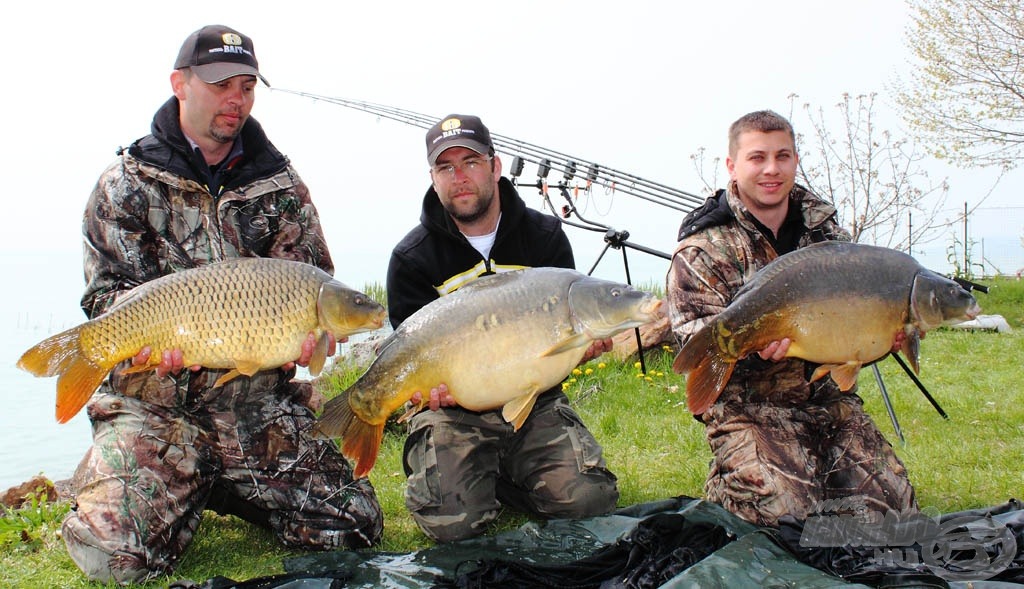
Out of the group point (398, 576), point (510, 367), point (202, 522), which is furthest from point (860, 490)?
point (202, 522)

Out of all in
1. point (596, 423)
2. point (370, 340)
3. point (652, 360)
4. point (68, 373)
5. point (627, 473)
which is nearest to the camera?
point (68, 373)

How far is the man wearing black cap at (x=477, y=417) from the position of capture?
9.20 ft

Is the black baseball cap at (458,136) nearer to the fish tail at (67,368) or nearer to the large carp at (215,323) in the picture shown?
the large carp at (215,323)

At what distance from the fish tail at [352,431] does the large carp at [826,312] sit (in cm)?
90

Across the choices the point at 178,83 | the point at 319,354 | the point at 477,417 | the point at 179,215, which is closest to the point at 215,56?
the point at 178,83

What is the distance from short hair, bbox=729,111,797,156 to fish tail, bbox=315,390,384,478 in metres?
1.59

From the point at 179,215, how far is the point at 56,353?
71 cm

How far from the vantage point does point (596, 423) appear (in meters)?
4.30

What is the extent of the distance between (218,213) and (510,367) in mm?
1235

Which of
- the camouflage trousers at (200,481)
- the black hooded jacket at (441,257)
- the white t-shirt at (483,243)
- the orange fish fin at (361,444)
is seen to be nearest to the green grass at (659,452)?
the camouflage trousers at (200,481)

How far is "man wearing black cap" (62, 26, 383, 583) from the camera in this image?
8.61ft

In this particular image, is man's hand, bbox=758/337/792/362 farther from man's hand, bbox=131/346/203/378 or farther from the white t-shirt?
man's hand, bbox=131/346/203/378

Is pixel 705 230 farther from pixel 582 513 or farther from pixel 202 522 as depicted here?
pixel 202 522

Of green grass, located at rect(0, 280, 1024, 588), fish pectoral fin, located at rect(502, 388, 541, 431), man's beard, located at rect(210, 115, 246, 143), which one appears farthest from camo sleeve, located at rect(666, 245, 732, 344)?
man's beard, located at rect(210, 115, 246, 143)
